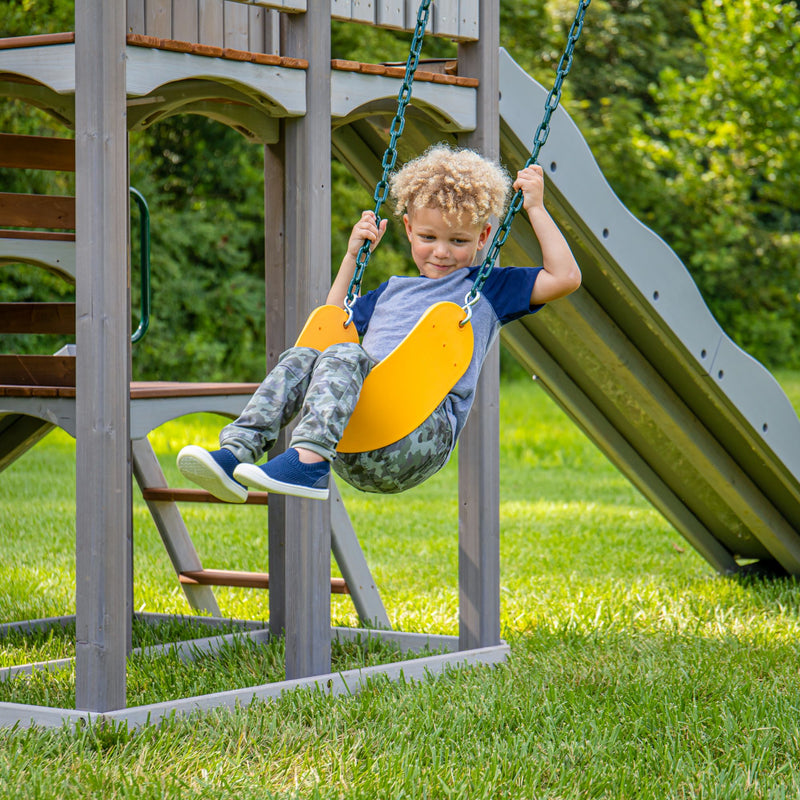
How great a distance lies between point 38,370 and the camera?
15.1 feet

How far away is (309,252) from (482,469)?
1.14 metres

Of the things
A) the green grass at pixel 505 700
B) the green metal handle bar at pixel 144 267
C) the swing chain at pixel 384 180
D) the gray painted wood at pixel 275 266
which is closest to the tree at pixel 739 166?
the green grass at pixel 505 700

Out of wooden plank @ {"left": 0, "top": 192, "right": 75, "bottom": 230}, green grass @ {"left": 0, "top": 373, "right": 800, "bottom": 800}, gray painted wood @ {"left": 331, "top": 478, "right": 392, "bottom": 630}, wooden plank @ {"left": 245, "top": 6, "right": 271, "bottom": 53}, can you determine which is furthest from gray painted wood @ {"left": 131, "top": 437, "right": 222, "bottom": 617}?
wooden plank @ {"left": 245, "top": 6, "right": 271, "bottom": 53}

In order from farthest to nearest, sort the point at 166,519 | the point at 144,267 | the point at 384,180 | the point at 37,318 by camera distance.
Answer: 1. the point at 166,519
2. the point at 144,267
3. the point at 37,318
4. the point at 384,180

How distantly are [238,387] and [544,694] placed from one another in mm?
1710

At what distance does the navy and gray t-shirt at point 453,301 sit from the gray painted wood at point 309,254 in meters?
0.26

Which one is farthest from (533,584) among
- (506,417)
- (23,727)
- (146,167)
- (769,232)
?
(769,232)

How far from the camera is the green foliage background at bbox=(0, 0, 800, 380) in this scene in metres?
17.6

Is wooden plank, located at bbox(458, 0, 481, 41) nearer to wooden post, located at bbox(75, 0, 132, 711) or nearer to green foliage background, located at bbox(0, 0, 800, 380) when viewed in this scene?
wooden post, located at bbox(75, 0, 132, 711)

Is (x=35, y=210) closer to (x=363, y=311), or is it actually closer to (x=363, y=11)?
(x=363, y=11)

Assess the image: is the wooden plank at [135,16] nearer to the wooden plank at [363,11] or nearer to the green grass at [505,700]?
the wooden plank at [363,11]

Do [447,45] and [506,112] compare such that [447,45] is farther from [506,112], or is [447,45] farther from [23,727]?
[23,727]

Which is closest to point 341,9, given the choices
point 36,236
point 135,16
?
point 135,16

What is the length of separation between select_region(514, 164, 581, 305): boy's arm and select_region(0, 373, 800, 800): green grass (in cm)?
136
